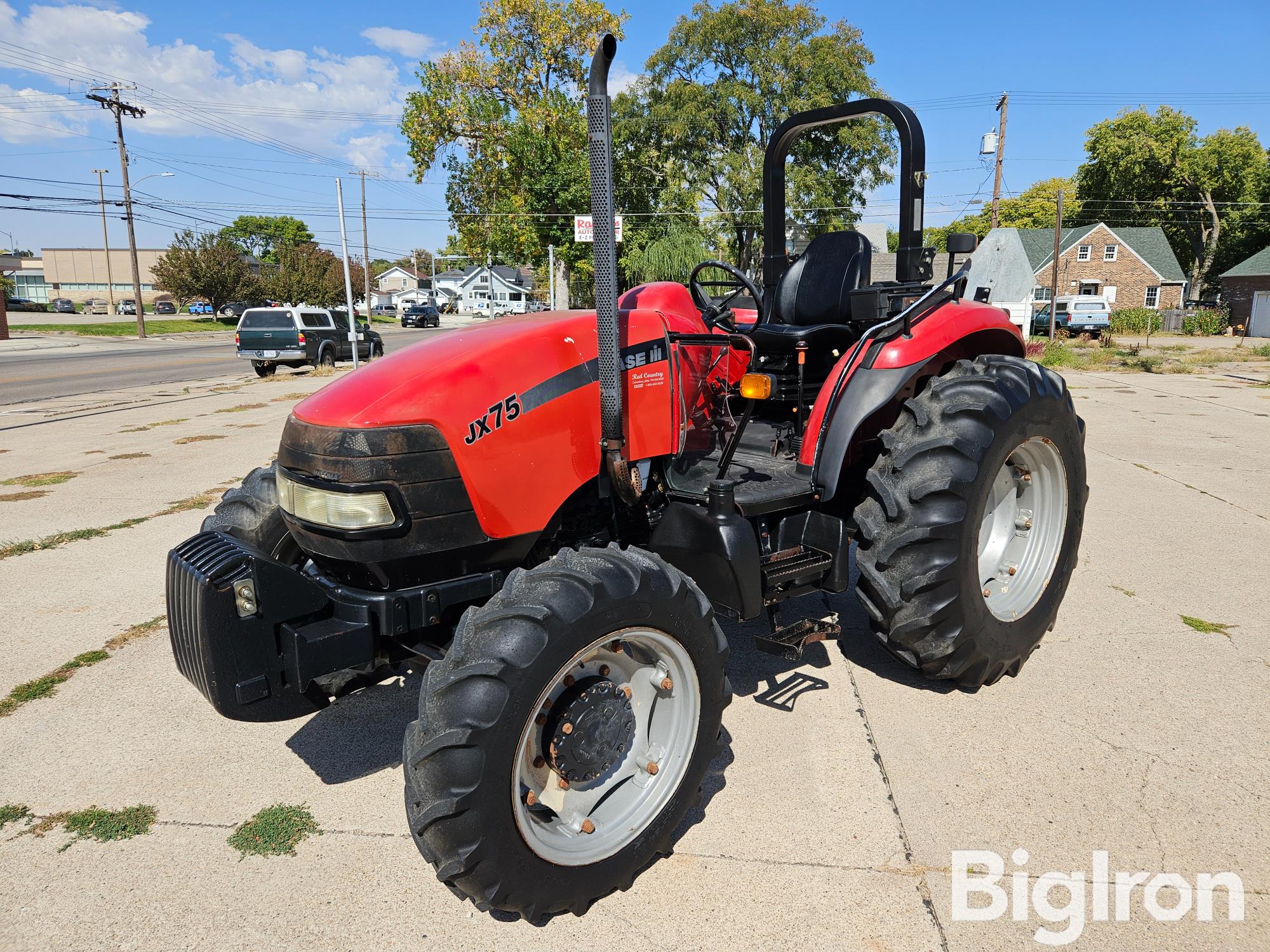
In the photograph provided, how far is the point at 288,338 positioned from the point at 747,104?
68.8 feet

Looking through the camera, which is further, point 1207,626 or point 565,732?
point 1207,626

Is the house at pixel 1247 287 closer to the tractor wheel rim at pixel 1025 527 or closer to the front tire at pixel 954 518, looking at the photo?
the tractor wheel rim at pixel 1025 527

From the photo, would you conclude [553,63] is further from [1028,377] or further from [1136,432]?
[1028,377]

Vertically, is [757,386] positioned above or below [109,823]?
above

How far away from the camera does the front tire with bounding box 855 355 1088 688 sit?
2.95 metres

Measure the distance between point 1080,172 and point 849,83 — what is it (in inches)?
1380

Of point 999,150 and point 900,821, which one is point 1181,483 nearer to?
point 900,821

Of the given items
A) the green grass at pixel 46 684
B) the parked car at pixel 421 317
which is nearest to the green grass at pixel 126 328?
the parked car at pixel 421 317

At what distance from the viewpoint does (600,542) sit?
3.02 metres

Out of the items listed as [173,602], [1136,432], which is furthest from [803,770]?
[1136,432]

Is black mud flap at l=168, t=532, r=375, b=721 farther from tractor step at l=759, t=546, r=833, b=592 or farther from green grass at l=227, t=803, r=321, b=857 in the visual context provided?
tractor step at l=759, t=546, r=833, b=592

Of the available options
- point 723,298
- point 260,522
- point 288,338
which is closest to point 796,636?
point 260,522

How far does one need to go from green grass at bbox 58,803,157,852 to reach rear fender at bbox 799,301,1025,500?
261cm

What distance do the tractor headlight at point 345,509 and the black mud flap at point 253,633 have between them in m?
0.18
